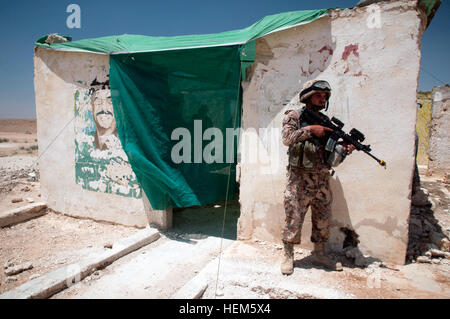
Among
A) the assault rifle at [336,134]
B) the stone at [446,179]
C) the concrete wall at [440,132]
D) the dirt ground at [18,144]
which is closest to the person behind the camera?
the assault rifle at [336,134]

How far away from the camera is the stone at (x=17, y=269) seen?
303 cm

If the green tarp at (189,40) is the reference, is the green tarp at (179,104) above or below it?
below

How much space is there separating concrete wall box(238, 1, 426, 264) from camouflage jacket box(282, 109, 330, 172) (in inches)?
22.8

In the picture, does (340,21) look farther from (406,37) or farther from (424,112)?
(424,112)

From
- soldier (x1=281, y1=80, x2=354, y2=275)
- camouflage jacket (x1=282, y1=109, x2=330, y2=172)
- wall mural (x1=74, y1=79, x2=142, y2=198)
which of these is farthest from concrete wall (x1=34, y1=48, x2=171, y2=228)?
camouflage jacket (x1=282, y1=109, x2=330, y2=172)

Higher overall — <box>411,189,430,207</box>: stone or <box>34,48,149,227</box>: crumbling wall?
<box>34,48,149,227</box>: crumbling wall

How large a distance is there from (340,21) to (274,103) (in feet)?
3.81

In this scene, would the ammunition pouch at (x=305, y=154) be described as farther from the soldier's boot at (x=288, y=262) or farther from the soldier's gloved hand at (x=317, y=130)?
the soldier's boot at (x=288, y=262)

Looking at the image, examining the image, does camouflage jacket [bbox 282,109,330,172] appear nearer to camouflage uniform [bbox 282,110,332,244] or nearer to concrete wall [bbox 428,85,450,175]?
camouflage uniform [bbox 282,110,332,244]

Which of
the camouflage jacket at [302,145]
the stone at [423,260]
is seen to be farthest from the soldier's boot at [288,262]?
the stone at [423,260]

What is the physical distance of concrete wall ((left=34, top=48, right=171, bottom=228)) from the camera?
169 inches

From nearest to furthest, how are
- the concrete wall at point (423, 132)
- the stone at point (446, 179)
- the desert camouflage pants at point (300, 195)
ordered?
the desert camouflage pants at point (300, 195) → the stone at point (446, 179) → the concrete wall at point (423, 132)

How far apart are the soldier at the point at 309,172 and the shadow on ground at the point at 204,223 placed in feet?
4.49
